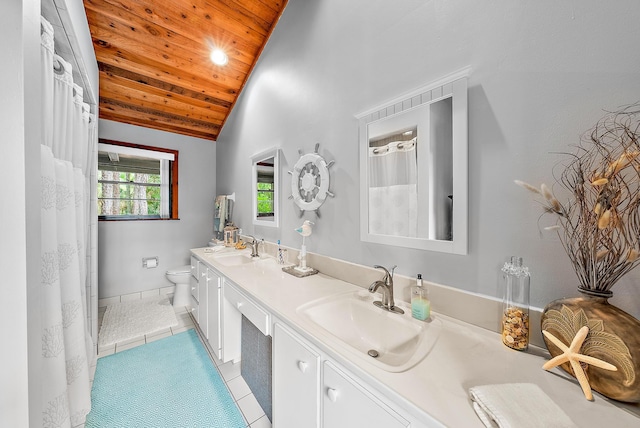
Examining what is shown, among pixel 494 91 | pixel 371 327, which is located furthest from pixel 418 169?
pixel 371 327

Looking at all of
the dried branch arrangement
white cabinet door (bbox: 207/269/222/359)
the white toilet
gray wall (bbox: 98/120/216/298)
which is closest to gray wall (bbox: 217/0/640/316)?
the dried branch arrangement

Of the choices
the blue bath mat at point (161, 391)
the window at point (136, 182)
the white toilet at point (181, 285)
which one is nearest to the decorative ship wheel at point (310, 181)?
the blue bath mat at point (161, 391)

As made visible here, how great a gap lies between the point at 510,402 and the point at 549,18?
1149 mm

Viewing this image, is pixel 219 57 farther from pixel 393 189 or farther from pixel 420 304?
pixel 420 304

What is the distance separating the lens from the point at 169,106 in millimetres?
2799

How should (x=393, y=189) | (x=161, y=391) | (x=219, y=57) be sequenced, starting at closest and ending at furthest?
(x=393, y=189) < (x=161, y=391) < (x=219, y=57)

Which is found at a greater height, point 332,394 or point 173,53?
point 173,53

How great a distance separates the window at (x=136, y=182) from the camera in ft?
9.27

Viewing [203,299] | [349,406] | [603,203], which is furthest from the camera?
[203,299]

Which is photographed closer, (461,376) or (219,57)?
(461,376)

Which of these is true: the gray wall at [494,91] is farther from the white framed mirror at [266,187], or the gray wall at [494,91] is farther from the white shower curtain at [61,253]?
the white shower curtain at [61,253]

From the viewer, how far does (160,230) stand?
311 cm

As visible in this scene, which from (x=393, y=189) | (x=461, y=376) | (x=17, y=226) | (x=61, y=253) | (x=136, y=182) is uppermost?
(x=136, y=182)

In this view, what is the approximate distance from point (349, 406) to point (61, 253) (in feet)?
4.59
